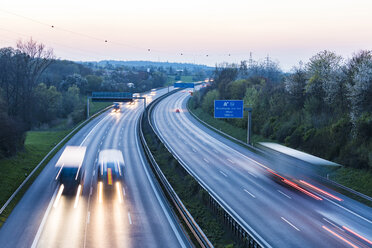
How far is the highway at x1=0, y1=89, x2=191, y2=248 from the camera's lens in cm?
1927

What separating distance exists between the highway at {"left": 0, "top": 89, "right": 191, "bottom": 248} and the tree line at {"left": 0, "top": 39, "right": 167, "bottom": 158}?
778 centimetres

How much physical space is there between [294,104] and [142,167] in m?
31.7

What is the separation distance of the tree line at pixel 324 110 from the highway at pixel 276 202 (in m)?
5.70

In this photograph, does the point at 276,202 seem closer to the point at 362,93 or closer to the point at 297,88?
the point at 362,93

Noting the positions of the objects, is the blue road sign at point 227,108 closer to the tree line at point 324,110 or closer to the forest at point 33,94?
the tree line at point 324,110

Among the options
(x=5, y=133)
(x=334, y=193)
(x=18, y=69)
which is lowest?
(x=334, y=193)

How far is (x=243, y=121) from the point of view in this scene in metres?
64.9

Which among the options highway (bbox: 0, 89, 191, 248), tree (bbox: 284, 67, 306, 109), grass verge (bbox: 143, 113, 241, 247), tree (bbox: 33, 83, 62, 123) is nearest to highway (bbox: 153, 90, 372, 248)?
grass verge (bbox: 143, 113, 241, 247)

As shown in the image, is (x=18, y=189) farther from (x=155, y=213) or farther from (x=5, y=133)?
(x=155, y=213)

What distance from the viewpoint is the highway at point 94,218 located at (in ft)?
63.2

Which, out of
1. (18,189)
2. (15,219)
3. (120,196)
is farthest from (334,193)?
(18,189)

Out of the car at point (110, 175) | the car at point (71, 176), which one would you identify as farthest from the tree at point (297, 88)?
the car at point (71, 176)

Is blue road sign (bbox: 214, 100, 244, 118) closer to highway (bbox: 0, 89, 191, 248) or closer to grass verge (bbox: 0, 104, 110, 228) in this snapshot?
highway (bbox: 0, 89, 191, 248)

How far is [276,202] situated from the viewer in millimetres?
26844
